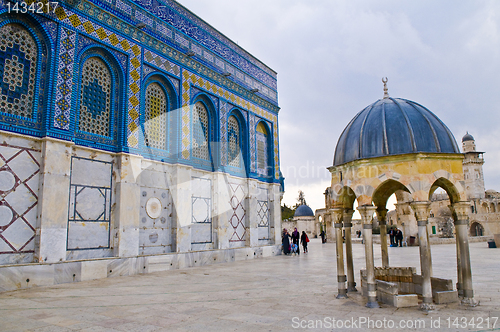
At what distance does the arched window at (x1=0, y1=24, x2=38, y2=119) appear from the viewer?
9055 millimetres

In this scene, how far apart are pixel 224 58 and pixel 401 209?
51.8 ft

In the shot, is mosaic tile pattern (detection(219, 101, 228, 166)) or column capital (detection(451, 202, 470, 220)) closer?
column capital (detection(451, 202, 470, 220))

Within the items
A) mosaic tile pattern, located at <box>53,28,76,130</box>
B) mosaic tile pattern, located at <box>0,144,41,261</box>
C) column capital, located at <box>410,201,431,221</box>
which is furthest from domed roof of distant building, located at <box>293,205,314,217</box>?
column capital, located at <box>410,201,431,221</box>

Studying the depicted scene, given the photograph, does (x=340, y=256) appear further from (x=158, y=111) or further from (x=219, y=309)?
(x=158, y=111)

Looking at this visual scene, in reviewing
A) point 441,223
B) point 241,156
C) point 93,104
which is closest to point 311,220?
point 441,223

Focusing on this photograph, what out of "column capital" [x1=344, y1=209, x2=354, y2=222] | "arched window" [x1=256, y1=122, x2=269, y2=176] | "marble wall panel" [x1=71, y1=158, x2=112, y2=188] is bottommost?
"column capital" [x1=344, y1=209, x2=354, y2=222]

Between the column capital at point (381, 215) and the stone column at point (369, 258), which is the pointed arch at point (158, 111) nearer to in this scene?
the column capital at point (381, 215)

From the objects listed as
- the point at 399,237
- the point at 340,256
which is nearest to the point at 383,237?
the point at 340,256

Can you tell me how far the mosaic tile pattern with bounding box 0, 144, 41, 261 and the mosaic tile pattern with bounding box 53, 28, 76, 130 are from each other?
44.1 inches

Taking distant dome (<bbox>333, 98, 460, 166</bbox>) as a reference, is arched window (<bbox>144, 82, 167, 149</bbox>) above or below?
above

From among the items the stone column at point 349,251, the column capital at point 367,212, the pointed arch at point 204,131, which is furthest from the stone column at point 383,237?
the pointed arch at point 204,131

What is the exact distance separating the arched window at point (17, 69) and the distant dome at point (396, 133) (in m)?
8.10

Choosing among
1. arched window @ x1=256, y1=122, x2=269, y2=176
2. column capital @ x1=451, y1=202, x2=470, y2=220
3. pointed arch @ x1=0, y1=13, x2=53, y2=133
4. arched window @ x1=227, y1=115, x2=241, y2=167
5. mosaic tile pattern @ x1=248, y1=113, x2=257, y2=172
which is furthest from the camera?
arched window @ x1=256, y1=122, x2=269, y2=176

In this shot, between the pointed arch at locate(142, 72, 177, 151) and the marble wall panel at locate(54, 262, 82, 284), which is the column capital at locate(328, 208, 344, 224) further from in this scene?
the pointed arch at locate(142, 72, 177, 151)
